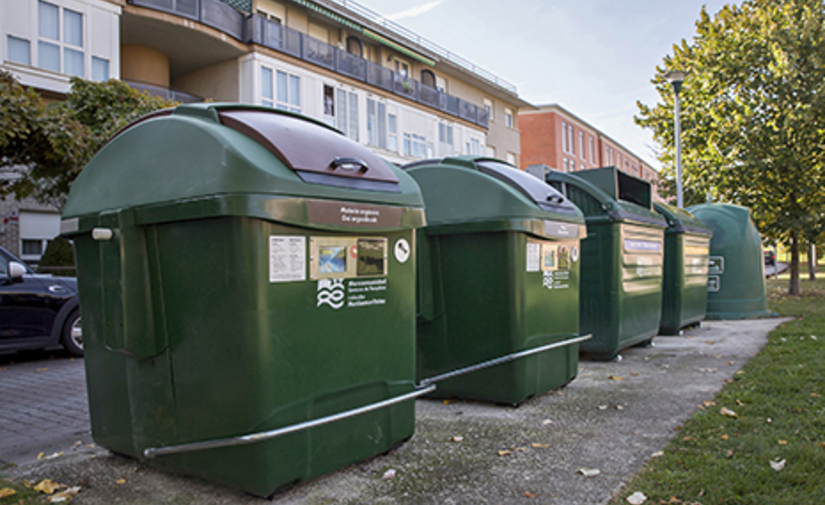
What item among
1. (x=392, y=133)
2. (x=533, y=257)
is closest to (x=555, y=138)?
(x=392, y=133)

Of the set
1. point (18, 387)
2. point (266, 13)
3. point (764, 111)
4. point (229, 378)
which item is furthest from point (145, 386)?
point (266, 13)

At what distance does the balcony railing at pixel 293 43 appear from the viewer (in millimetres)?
16984

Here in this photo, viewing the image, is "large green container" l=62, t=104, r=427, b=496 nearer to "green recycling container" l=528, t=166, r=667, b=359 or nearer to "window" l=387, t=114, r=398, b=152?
"green recycling container" l=528, t=166, r=667, b=359

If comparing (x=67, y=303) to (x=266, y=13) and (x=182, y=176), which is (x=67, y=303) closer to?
(x=182, y=176)

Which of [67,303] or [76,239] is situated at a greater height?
[76,239]

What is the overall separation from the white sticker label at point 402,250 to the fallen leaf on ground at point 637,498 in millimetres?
1607

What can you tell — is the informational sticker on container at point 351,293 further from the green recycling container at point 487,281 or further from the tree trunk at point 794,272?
the tree trunk at point 794,272

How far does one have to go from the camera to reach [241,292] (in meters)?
2.74

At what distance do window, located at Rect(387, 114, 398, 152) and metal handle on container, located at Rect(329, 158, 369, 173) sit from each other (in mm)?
20481

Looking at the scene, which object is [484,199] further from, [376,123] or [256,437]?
[376,123]

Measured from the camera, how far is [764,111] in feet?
47.5

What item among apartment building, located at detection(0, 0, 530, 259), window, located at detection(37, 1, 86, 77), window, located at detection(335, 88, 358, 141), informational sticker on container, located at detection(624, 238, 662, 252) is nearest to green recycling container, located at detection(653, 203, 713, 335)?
informational sticker on container, located at detection(624, 238, 662, 252)

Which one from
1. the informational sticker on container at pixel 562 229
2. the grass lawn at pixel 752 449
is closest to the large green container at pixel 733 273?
the grass lawn at pixel 752 449

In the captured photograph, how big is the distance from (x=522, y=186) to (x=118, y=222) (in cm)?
279
